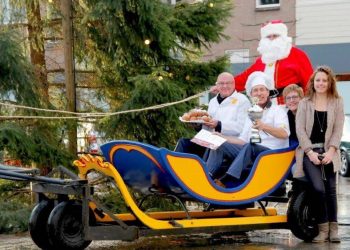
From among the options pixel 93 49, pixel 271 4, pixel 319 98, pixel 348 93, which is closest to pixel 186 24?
pixel 93 49

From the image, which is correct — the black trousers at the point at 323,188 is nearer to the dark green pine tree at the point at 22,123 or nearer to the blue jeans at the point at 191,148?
the blue jeans at the point at 191,148

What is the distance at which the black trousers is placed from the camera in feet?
26.7

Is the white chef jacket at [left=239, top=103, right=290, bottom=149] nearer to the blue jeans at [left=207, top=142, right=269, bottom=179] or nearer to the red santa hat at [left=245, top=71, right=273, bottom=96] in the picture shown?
Answer: the blue jeans at [left=207, top=142, right=269, bottom=179]

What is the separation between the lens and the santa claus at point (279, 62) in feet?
30.2

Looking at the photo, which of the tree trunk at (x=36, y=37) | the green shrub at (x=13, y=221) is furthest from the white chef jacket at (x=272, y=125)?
the tree trunk at (x=36, y=37)

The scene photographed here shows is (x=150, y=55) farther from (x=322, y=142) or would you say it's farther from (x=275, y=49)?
(x=322, y=142)

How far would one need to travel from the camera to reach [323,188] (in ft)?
26.8

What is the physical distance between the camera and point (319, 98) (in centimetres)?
838

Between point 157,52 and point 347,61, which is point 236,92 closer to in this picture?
point 157,52

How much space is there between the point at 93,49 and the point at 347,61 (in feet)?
60.0

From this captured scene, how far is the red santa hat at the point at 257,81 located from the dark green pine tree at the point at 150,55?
1202mm

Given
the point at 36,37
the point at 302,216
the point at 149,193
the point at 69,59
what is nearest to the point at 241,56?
the point at 36,37

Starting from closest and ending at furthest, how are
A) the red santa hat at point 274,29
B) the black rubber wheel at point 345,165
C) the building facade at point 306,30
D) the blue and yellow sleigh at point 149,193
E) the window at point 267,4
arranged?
the blue and yellow sleigh at point 149,193 → the red santa hat at point 274,29 → the black rubber wheel at point 345,165 → the building facade at point 306,30 → the window at point 267,4

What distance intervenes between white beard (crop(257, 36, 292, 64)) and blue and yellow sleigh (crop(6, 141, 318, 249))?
4.86ft
